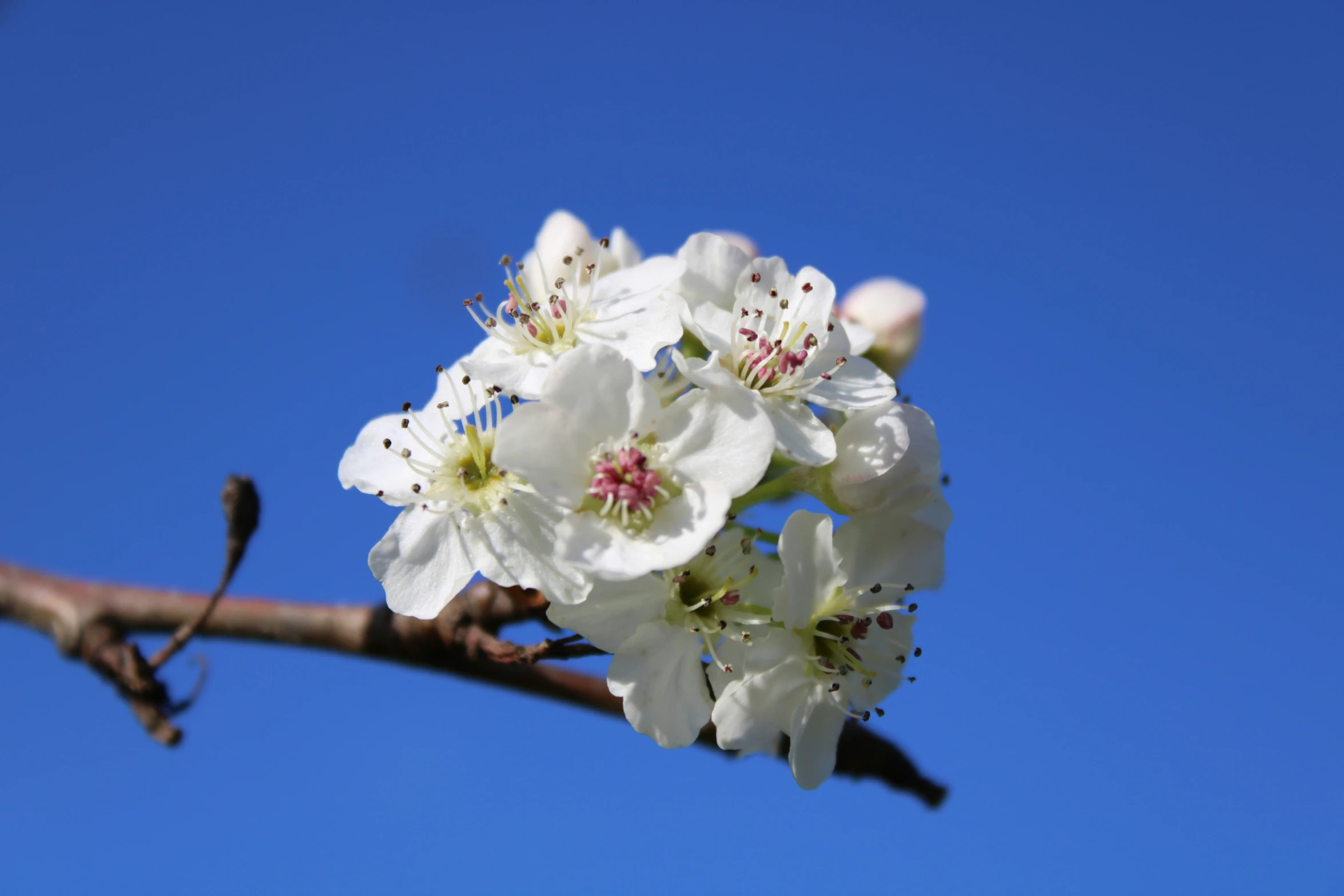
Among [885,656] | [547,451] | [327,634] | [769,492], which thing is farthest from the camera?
[327,634]

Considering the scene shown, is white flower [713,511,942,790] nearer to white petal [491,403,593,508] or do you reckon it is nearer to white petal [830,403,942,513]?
white petal [830,403,942,513]

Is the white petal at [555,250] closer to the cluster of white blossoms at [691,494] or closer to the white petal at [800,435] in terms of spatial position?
the cluster of white blossoms at [691,494]

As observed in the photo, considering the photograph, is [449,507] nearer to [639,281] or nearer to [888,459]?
[639,281]

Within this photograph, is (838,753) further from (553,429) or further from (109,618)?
(109,618)

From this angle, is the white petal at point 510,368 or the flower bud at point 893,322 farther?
the flower bud at point 893,322

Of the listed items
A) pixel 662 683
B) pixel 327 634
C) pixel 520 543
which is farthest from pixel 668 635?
pixel 327 634

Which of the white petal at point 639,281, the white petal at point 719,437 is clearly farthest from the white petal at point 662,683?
the white petal at point 639,281
